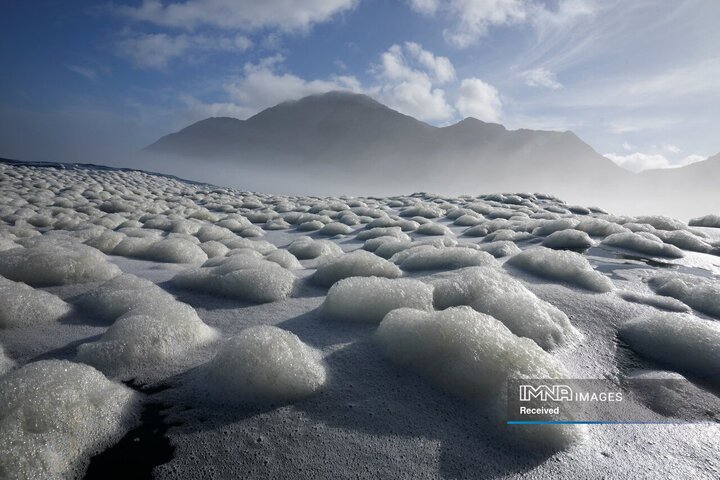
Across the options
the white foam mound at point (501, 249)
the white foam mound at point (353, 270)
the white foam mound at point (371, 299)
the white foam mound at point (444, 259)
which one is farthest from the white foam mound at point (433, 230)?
the white foam mound at point (371, 299)

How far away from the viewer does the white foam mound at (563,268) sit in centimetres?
276

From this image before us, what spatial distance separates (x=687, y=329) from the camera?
76.3 inches

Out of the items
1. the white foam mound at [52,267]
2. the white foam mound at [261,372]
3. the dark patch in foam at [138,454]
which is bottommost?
the dark patch in foam at [138,454]

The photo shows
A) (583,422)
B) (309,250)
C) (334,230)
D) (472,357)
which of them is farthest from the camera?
(334,230)

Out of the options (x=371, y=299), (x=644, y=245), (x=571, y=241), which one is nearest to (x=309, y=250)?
(x=371, y=299)

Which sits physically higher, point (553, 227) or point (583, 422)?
point (553, 227)

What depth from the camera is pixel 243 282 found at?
2.61 m

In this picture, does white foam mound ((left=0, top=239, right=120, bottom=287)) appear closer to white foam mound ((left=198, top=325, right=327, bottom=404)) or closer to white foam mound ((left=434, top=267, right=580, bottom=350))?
white foam mound ((left=198, top=325, right=327, bottom=404))

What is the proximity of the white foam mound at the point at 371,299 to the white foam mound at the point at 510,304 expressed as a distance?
0.18 meters

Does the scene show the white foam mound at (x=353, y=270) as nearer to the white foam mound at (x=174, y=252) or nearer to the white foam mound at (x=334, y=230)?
the white foam mound at (x=174, y=252)

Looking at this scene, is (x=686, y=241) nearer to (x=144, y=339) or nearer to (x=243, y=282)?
(x=243, y=282)

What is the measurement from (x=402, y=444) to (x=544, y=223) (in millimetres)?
4764

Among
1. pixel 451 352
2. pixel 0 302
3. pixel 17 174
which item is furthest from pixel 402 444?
pixel 17 174

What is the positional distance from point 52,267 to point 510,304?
10.9ft
